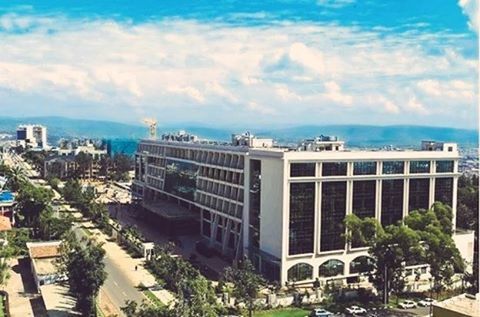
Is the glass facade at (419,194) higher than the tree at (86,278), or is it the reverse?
the glass facade at (419,194)

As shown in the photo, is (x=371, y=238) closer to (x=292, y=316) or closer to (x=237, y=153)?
(x=292, y=316)

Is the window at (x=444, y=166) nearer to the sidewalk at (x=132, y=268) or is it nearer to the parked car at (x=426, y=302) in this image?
the parked car at (x=426, y=302)

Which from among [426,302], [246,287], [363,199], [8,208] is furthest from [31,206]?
[426,302]

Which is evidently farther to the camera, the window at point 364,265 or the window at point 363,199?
the window at point 363,199

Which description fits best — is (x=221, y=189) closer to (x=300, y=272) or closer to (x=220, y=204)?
(x=220, y=204)

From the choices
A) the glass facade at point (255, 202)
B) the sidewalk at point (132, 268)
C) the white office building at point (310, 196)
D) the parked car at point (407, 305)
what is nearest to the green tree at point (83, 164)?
the sidewalk at point (132, 268)

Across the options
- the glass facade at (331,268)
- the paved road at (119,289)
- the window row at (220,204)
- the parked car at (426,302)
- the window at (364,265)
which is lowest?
the parked car at (426,302)

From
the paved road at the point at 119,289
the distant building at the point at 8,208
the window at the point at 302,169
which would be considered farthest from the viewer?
the distant building at the point at 8,208

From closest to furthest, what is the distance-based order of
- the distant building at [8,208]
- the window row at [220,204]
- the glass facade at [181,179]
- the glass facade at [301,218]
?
1. the glass facade at [301,218]
2. the window row at [220,204]
3. the glass facade at [181,179]
4. the distant building at [8,208]

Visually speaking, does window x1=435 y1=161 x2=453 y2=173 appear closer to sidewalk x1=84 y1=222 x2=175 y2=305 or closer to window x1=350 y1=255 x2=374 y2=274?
window x1=350 y1=255 x2=374 y2=274
